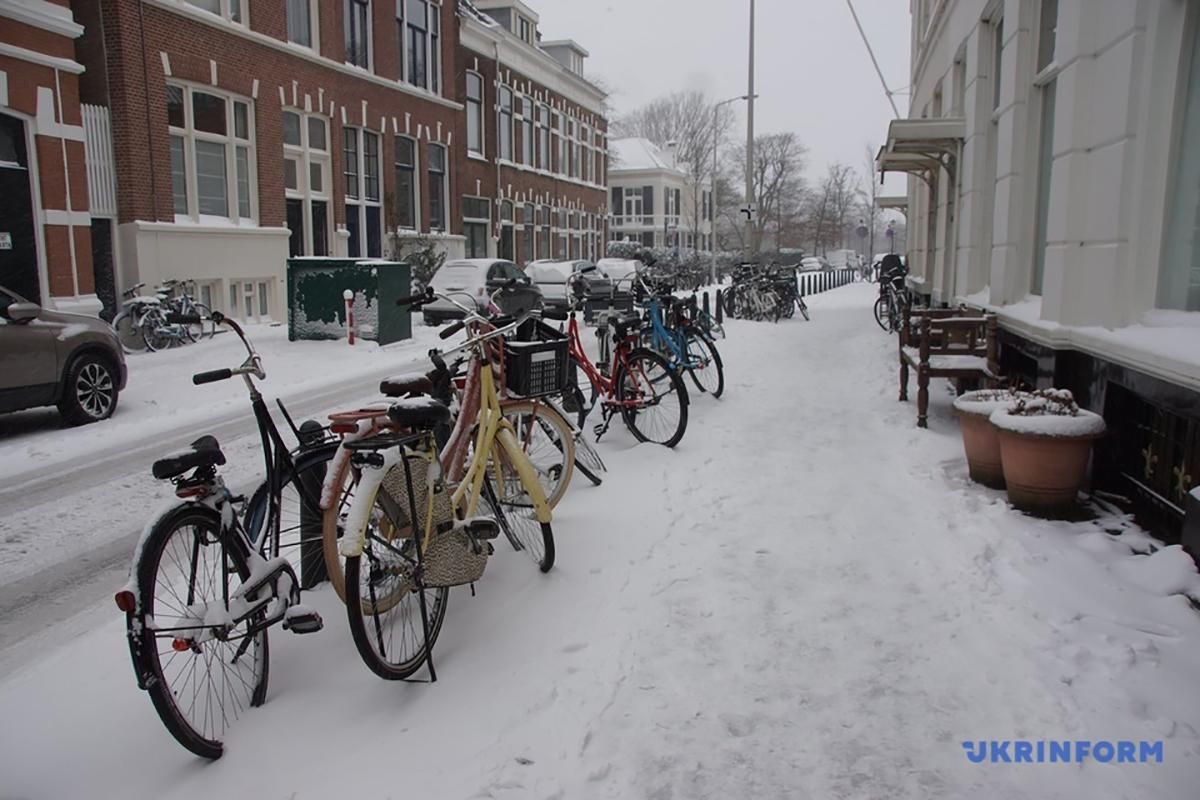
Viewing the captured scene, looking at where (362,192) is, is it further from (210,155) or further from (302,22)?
(210,155)

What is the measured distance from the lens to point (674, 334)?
933cm

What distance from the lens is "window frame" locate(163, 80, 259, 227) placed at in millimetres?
17406

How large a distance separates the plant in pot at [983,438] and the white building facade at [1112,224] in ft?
1.79

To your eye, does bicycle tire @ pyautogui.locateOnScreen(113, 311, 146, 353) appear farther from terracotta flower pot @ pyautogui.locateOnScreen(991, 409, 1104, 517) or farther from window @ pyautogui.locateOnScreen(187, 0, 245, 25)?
terracotta flower pot @ pyautogui.locateOnScreen(991, 409, 1104, 517)

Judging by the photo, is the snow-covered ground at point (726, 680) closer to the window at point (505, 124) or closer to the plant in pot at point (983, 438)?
the plant in pot at point (983, 438)

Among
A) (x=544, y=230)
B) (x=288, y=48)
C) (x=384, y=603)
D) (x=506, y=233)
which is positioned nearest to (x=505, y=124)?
(x=506, y=233)

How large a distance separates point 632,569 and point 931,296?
1159cm

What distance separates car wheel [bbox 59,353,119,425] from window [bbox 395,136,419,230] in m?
16.8

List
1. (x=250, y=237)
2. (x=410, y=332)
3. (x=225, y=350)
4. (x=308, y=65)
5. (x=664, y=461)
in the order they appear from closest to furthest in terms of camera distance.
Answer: (x=664, y=461)
(x=225, y=350)
(x=410, y=332)
(x=250, y=237)
(x=308, y=65)

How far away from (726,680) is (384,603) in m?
1.36

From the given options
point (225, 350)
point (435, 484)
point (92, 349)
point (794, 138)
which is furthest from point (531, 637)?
point (794, 138)

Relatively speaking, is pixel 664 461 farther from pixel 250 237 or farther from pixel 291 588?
pixel 250 237

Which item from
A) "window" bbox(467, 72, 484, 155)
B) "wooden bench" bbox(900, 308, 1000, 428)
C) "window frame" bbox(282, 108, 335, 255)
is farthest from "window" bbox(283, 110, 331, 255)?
"wooden bench" bbox(900, 308, 1000, 428)

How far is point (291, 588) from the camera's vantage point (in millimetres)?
3516
